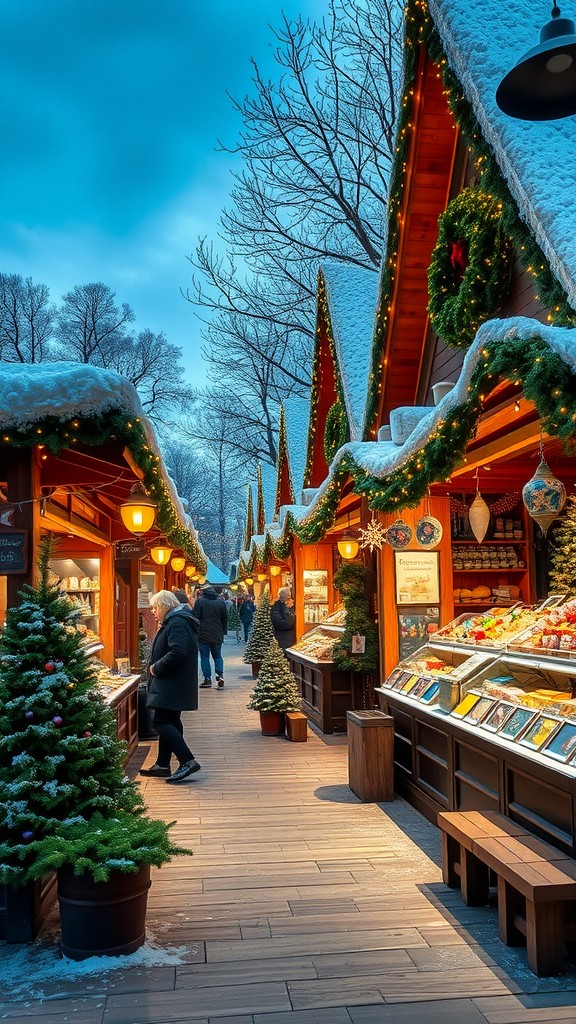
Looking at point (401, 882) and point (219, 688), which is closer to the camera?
point (401, 882)

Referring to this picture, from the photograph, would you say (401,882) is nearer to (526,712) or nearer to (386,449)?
(526,712)

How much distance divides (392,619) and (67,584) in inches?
163

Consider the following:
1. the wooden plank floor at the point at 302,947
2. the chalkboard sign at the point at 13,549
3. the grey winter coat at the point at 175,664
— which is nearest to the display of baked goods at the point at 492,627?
the wooden plank floor at the point at 302,947

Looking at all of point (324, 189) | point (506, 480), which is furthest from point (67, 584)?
point (324, 189)

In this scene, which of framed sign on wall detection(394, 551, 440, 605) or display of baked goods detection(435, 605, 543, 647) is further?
framed sign on wall detection(394, 551, 440, 605)

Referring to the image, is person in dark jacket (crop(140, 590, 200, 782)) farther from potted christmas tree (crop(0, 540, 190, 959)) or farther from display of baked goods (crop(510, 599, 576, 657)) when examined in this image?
display of baked goods (crop(510, 599, 576, 657))

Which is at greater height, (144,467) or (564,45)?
(564,45)

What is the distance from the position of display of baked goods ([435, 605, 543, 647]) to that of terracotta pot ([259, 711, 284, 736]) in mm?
3446

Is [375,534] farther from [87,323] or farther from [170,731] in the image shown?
[87,323]

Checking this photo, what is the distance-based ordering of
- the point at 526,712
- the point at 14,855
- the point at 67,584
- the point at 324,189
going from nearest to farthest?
the point at 14,855 → the point at 526,712 → the point at 67,584 → the point at 324,189

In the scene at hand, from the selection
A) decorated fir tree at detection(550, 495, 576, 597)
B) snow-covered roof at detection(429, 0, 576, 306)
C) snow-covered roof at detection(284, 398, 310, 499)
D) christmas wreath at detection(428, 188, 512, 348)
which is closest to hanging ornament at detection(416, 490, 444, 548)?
decorated fir tree at detection(550, 495, 576, 597)

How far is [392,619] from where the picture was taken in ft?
29.6

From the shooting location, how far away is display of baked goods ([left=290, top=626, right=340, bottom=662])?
37.2 ft

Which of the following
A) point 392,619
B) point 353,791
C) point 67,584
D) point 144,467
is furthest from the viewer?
point 67,584
